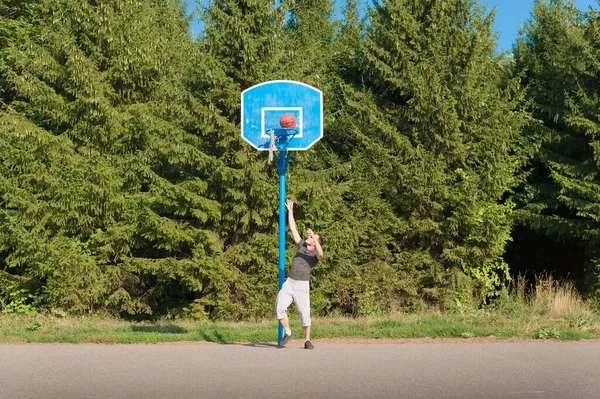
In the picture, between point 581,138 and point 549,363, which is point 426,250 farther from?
point 549,363

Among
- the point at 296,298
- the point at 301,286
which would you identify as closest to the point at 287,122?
the point at 301,286

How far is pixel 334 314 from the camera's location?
17281 mm

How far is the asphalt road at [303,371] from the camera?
6.81 meters

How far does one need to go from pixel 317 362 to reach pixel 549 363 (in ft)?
9.80

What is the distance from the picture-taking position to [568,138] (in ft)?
61.9

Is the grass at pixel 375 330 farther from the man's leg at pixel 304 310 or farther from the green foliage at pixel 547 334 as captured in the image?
the man's leg at pixel 304 310

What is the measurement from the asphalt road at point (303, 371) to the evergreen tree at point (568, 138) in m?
8.70

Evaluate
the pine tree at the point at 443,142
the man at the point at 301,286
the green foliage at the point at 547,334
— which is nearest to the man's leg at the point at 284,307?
the man at the point at 301,286

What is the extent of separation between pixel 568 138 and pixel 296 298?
12611 millimetres

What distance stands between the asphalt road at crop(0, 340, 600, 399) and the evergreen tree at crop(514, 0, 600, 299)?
8702 millimetres

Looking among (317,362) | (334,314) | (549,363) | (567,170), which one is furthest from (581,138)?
(317,362)

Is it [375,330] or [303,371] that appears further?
[375,330]

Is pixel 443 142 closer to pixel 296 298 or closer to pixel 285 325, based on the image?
pixel 296 298

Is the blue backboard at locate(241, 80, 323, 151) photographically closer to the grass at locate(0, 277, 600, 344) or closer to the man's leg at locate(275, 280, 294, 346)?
the man's leg at locate(275, 280, 294, 346)
